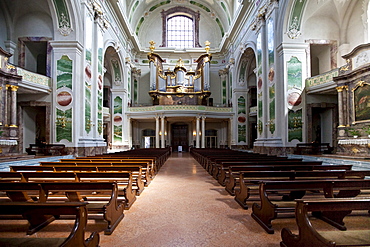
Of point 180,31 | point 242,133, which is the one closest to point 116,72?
point 180,31

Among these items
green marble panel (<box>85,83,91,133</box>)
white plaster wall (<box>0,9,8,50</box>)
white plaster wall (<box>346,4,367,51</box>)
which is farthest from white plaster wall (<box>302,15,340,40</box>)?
white plaster wall (<box>0,9,8,50</box>)

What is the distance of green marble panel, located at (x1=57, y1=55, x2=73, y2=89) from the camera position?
12.9 metres

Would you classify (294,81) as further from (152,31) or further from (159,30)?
(152,31)

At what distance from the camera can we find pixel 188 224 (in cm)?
383

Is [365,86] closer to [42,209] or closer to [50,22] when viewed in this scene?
[42,209]

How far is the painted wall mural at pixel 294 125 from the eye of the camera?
13.3 m

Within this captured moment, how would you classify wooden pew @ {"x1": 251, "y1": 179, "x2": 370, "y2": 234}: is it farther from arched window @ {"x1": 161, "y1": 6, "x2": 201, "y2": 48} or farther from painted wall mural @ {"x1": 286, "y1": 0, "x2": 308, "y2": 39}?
arched window @ {"x1": 161, "y1": 6, "x2": 201, "y2": 48}

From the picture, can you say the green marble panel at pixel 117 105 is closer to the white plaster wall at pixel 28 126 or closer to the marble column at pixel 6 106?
the white plaster wall at pixel 28 126

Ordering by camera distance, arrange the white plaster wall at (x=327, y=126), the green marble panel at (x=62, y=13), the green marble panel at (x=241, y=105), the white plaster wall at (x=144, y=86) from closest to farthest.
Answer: the green marble panel at (x=62, y=13) < the white plaster wall at (x=327, y=126) < the green marble panel at (x=241, y=105) < the white plaster wall at (x=144, y=86)

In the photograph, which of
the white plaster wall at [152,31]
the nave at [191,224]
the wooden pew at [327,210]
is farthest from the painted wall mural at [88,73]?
the white plaster wall at [152,31]

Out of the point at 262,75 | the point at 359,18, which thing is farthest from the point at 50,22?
the point at 359,18

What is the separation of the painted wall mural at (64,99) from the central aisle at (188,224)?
846 centimetres

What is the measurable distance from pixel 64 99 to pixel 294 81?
460 inches

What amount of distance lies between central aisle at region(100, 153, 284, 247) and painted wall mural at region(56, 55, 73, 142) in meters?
8.46
